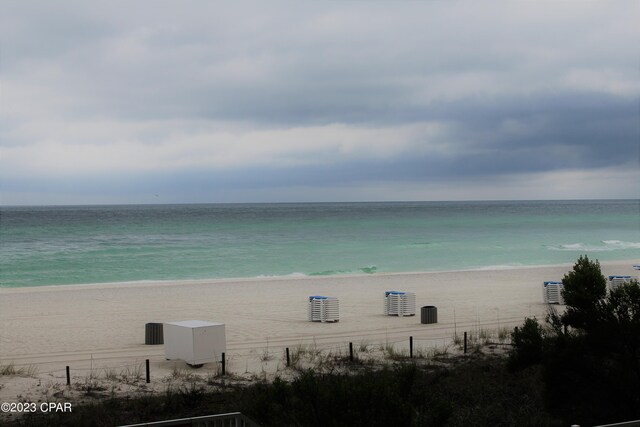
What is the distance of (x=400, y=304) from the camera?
73.3ft

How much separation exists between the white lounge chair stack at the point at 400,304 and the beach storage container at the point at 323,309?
201 centimetres

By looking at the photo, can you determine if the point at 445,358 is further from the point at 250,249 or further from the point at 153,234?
the point at 153,234

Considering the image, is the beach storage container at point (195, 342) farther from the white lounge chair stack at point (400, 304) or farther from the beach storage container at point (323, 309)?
the white lounge chair stack at point (400, 304)

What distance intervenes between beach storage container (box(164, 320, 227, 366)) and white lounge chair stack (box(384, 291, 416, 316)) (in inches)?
361

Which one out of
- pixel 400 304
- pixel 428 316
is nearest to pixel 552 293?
pixel 400 304

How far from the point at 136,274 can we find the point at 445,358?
114 feet

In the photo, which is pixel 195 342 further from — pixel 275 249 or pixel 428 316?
pixel 275 249

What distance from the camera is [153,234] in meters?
84.5

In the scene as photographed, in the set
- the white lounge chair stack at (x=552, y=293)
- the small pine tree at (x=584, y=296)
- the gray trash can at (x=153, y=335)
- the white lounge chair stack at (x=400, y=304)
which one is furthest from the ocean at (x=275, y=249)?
the small pine tree at (x=584, y=296)

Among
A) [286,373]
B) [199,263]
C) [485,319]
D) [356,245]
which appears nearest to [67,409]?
[286,373]

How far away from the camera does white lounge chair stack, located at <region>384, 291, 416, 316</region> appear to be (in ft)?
73.3

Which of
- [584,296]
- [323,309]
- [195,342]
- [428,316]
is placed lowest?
[428,316]

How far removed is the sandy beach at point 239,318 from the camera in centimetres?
1509

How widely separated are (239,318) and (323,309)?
9.67 feet
